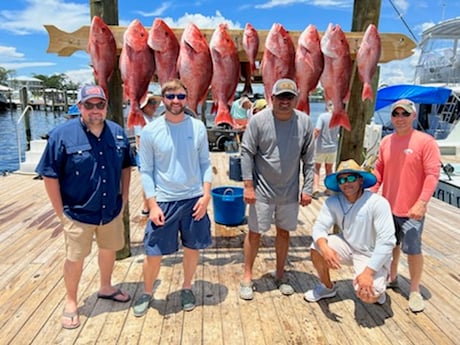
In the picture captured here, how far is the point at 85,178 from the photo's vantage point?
2277mm

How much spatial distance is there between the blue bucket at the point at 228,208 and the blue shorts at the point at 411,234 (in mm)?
2158

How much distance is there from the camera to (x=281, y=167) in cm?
279

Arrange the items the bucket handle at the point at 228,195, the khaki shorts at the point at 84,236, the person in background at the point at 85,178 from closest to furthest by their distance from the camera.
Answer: the person in background at the point at 85,178
the khaki shorts at the point at 84,236
the bucket handle at the point at 228,195

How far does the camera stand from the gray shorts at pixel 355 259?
2.49 m

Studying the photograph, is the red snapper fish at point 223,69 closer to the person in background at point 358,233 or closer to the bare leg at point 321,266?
the person in background at point 358,233

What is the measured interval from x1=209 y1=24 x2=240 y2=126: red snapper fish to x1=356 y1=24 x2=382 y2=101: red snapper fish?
1.01 metres

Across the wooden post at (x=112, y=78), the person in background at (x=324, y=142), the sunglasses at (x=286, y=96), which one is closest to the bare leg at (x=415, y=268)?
the sunglasses at (x=286, y=96)

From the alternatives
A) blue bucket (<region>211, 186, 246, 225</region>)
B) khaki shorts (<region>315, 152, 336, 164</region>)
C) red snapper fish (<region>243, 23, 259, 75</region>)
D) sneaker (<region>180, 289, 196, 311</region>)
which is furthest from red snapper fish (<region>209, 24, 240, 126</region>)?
khaki shorts (<region>315, 152, 336, 164</region>)

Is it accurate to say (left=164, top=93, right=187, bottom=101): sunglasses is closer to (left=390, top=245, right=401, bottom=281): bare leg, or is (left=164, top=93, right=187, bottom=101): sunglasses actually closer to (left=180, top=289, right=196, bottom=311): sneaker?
(left=180, top=289, right=196, bottom=311): sneaker

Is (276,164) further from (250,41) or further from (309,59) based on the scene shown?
(250,41)

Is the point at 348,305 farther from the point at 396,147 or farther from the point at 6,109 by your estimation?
the point at 6,109

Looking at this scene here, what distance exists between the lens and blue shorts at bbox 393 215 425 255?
8.65 ft

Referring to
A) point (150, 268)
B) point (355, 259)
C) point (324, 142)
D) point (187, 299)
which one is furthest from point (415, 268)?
point (324, 142)

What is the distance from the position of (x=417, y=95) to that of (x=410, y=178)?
1262 centimetres
